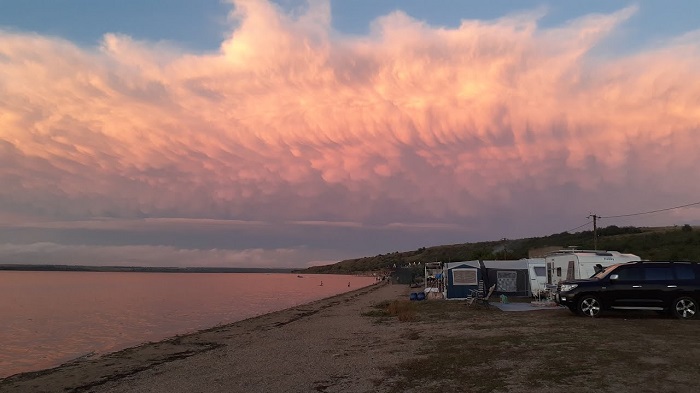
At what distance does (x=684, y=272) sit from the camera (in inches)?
675

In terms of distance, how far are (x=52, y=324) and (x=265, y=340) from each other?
18956mm

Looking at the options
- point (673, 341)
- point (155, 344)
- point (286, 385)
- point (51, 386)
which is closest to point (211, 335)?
point (155, 344)

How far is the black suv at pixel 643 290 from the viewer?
16953 millimetres

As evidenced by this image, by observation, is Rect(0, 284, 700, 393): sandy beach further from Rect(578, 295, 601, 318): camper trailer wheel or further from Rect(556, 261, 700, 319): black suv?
Rect(556, 261, 700, 319): black suv

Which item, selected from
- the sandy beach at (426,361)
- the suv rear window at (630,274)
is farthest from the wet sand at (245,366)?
the suv rear window at (630,274)

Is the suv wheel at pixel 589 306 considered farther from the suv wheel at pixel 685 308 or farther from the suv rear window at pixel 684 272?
the suv rear window at pixel 684 272

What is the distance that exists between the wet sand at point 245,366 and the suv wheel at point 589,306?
20.0ft

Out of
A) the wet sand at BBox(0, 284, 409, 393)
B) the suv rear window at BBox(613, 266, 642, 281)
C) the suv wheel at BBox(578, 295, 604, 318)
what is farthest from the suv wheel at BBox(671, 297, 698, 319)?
the wet sand at BBox(0, 284, 409, 393)

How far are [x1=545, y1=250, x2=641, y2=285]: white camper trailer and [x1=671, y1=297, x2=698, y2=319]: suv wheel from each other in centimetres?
747

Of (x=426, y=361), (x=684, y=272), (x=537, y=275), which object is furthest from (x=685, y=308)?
(x=537, y=275)

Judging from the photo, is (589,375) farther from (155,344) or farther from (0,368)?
(0,368)

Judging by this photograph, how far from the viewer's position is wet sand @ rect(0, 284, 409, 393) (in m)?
10.3

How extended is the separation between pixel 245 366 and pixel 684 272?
45.3 feet

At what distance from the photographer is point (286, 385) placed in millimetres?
9867
